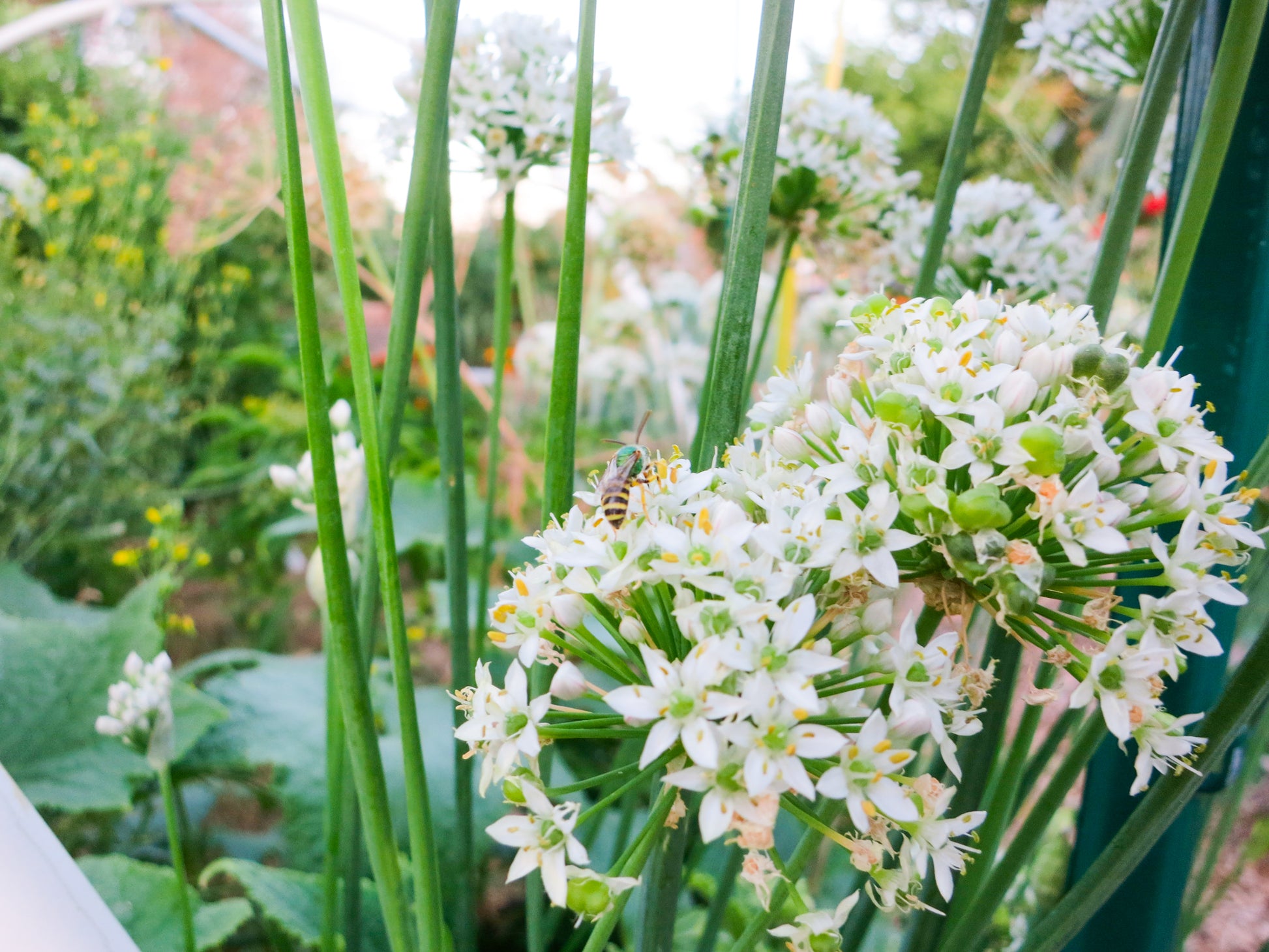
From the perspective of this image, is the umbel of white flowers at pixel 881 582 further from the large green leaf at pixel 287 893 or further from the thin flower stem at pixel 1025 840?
the large green leaf at pixel 287 893

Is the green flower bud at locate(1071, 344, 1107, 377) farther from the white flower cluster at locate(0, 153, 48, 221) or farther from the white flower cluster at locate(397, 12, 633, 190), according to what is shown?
the white flower cluster at locate(0, 153, 48, 221)

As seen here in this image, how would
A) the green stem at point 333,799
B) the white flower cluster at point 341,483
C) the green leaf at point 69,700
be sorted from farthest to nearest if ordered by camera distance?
the green leaf at point 69,700 → the white flower cluster at point 341,483 → the green stem at point 333,799

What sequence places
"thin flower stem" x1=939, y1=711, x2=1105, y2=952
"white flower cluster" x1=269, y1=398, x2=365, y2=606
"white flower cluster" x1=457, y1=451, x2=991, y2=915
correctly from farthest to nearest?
"white flower cluster" x1=269, y1=398, x2=365, y2=606, "thin flower stem" x1=939, y1=711, x2=1105, y2=952, "white flower cluster" x1=457, y1=451, x2=991, y2=915

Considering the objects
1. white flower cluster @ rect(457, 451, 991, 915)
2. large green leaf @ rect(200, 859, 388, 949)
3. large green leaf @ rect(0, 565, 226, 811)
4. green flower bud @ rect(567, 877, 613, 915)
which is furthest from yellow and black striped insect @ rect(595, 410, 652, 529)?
large green leaf @ rect(0, 565, 226, 811)

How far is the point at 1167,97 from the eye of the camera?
12.8 inches

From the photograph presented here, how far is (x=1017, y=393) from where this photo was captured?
10.0 inches

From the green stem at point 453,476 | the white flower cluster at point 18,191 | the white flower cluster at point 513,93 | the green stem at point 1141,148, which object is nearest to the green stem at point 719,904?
the green stem at point 453,476

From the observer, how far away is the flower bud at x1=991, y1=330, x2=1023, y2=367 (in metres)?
0.27

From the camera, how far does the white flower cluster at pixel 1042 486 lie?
0.24m

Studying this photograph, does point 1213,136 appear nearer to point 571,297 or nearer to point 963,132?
point 963,132

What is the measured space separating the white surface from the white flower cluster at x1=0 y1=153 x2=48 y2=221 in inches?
46.6

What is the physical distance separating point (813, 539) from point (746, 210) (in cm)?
→ 13

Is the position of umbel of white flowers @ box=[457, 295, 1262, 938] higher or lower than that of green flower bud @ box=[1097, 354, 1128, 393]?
lower

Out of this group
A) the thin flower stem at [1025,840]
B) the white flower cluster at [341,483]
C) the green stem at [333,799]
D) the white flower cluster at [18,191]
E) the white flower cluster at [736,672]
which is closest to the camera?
the white flower cluster at [736,672]
